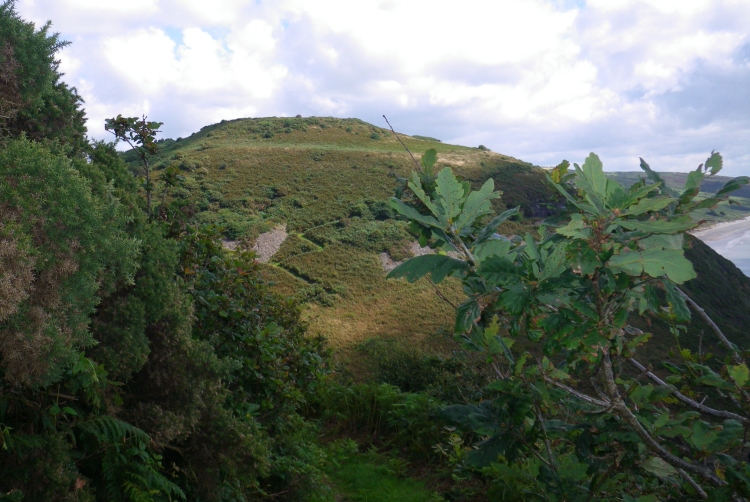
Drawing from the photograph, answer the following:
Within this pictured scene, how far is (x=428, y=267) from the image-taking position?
4.18ft

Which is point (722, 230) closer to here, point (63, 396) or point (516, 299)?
point (63, 396)

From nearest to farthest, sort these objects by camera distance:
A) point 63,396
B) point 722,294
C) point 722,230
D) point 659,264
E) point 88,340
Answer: point 659,264 < point 88,340 < point 63,396 < point 722,294 < point 722,230

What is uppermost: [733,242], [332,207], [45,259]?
[332,207]

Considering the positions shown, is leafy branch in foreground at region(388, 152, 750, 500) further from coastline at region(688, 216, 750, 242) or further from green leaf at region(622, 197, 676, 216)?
coastline at region(688, 216, 750, 242)

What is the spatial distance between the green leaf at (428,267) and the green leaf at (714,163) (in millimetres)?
721

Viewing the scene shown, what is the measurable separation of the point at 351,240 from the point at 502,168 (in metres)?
16.0

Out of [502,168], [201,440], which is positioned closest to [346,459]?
[201,440]

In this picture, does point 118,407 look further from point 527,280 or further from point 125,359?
point 527,280

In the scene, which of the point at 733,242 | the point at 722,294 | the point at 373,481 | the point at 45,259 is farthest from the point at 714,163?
the point at 733,242

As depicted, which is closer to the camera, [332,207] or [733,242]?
[332,207]

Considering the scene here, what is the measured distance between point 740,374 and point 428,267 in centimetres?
107

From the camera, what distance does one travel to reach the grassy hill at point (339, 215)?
21.1 m

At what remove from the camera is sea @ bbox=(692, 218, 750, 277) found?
1638 inches

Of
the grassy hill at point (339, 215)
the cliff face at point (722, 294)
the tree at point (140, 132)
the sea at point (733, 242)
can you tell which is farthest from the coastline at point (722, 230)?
the tree at point (140, 132)
